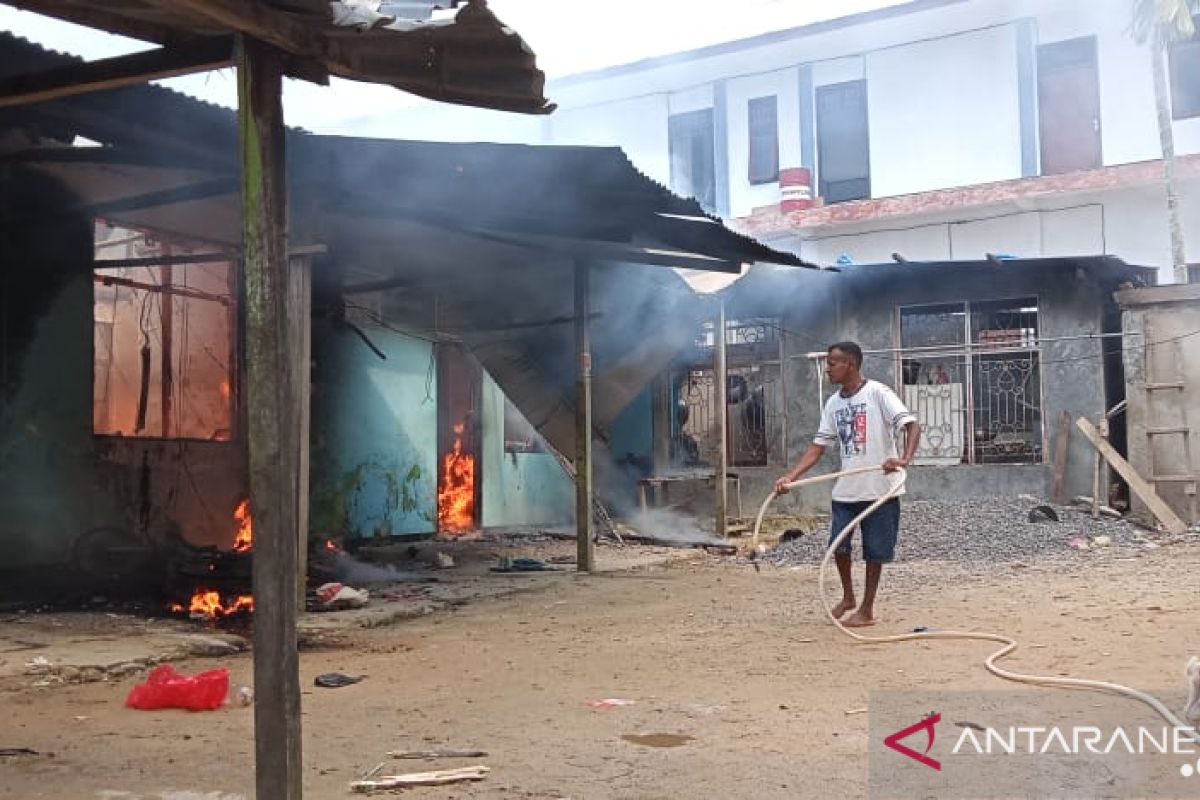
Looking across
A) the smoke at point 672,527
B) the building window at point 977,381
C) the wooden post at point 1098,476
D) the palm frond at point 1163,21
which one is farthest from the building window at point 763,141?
the wooden post at point 1098,476

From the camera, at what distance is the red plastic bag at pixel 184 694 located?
179 inches

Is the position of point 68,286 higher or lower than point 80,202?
lower

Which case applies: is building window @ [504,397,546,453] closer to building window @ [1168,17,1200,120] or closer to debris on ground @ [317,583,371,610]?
debris on ground @ [317,583,371,610]

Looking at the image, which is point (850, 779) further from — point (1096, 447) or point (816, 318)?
point (816, 318)

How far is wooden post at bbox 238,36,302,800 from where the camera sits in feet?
9.01

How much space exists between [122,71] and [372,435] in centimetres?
891

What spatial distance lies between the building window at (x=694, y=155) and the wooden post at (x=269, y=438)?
17.8m

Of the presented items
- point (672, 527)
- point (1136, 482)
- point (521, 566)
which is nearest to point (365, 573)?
point (521, 566)

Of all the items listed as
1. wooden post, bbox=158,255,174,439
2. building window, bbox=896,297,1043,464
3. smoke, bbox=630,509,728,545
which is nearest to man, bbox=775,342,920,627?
Result: wooden post, bbox=158,255,174,439

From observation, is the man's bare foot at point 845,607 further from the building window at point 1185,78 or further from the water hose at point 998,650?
the building window at point 1185,78

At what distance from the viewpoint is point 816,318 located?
1542cm

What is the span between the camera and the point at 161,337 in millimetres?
8844

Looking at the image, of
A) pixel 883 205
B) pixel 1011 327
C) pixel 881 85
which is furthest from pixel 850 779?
pixel 881 85

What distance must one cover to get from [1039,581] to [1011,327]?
6585mm
